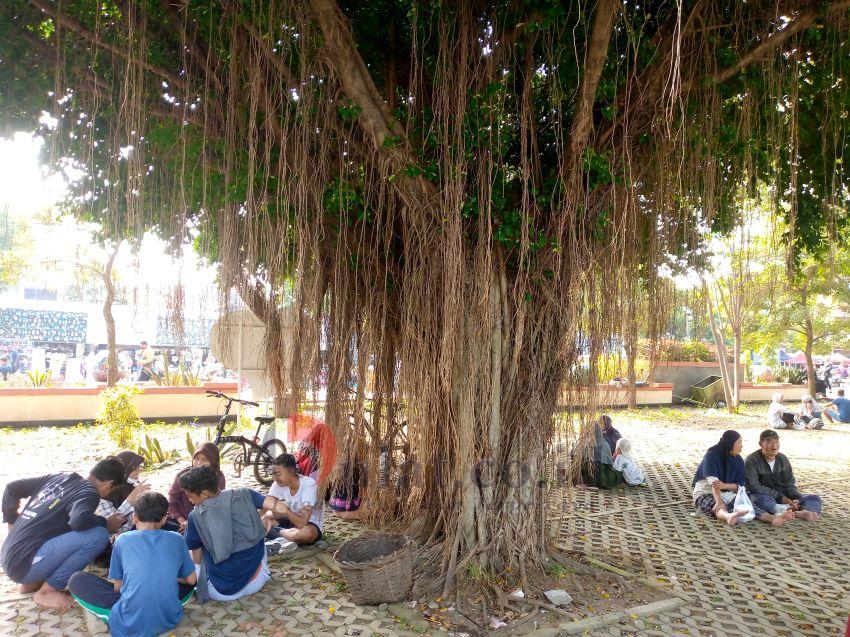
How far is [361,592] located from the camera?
3.01 metres

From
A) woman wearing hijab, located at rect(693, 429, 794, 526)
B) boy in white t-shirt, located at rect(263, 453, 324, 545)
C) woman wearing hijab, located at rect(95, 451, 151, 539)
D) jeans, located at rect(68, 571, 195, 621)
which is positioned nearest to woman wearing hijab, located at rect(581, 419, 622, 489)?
woman wearing hijab, located at rect(693, 429, 794, 526)

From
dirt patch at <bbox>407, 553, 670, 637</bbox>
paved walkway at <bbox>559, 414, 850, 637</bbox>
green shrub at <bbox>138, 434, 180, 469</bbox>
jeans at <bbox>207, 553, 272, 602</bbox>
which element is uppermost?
green shrub at <bbox>138, 434, 180, 469</bbox>

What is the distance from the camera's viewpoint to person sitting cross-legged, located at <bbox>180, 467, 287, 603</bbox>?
2.98 metres

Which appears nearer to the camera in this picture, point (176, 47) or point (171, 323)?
point (171, 323)

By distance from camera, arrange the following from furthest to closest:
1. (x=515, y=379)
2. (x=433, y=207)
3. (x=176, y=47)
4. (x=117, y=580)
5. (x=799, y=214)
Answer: (x=799, y=214) → (x=176, y=47) → (x=515, y=379) → (x=433, y=207) → (x=117, y=580)

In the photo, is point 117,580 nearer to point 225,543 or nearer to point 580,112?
point 225,543

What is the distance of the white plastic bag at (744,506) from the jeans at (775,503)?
0.12 metres

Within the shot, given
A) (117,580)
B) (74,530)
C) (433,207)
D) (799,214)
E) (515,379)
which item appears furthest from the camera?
(799,214)

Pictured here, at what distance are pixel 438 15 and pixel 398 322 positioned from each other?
77.0 inches

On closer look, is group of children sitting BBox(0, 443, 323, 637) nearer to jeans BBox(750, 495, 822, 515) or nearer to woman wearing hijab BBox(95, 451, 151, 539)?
woman wearing hijab BBox(95, 451, 151, 539)

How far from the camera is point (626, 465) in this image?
5.92m

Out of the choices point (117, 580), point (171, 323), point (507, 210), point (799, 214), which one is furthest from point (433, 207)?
point (799, 214)

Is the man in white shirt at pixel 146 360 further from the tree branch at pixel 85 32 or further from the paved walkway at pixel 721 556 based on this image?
the paved walkway at pixel 721 556

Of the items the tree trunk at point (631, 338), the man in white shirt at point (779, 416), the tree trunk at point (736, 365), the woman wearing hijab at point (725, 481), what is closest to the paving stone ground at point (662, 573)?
the woman wearing hijab at point (725, 481)
